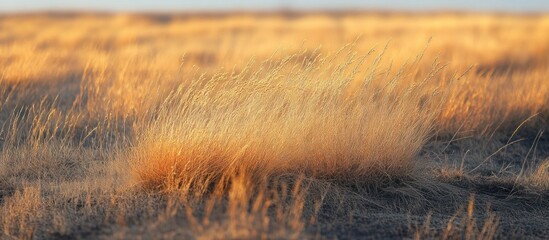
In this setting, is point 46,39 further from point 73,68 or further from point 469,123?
point 469,123

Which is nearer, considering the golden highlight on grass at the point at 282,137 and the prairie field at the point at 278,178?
the prairie field at the point at 278,178

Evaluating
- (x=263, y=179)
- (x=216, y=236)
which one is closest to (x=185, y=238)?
(x=216, y=236)

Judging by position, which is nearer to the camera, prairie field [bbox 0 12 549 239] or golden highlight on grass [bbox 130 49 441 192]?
prairie field [bbox 0 12 549 239]

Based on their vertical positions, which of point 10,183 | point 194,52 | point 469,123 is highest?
point 194,52

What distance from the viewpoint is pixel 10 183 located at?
4.97 meters

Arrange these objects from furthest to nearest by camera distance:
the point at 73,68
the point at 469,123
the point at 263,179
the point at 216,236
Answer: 1. the point at 73,68
2. the point at 469,123
3. the point at 263,179
4. the point at 216,236

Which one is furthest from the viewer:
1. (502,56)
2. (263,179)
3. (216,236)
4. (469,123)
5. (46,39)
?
(46,39)

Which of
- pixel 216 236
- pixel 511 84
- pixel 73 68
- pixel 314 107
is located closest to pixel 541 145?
pixel 511 84

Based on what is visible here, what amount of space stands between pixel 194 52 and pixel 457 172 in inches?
388

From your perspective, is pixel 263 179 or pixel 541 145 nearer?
pixel 263 179

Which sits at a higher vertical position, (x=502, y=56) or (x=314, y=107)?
(x=502, y=56)

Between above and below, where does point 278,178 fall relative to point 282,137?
below

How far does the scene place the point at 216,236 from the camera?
3418 millimetres

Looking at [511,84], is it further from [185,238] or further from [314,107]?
[185,238]
